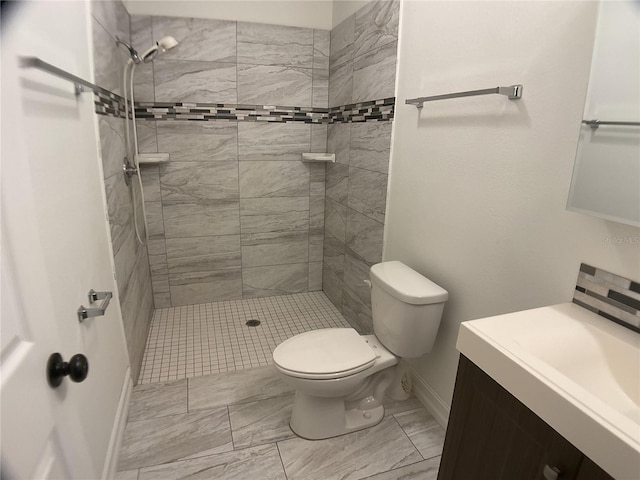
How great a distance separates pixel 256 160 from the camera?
2.95 metres

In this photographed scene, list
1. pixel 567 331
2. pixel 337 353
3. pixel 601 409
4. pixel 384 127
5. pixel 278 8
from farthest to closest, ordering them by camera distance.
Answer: pixel 278 8, pixel 384 127, pixel 337 353, pixel 567 331, pixel 601 409

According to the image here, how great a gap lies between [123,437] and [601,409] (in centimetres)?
187

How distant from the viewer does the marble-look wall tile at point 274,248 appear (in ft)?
10.3

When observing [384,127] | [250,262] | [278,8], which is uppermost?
[278,8]

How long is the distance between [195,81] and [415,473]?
8.72ft

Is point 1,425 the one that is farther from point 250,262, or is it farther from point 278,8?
point 278,8

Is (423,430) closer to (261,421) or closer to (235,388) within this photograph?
(261,421)

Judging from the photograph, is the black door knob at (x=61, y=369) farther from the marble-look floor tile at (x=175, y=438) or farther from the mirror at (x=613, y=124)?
the mirror at (x=613, y=124)

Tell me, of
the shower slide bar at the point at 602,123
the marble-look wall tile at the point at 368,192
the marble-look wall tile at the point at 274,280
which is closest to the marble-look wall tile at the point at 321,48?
the marble-look wall tile at the point at 368,192

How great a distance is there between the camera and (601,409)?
74cm

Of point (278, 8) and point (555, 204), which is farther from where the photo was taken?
point (278, 8)

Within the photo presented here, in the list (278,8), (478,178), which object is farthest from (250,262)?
(478,178)

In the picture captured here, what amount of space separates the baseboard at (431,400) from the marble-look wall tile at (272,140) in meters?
1.79

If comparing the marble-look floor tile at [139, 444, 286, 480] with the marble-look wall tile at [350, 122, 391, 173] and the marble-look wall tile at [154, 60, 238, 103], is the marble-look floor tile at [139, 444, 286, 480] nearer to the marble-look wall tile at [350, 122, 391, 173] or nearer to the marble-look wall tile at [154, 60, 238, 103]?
the marble-look wall tile at [350, 122, 391, 173]
